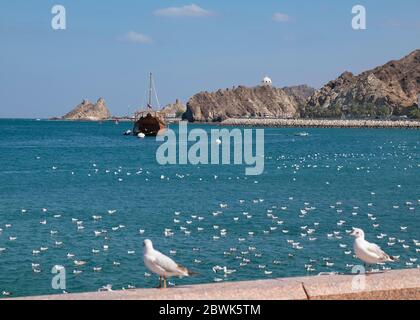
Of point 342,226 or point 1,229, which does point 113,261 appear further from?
point 342,226

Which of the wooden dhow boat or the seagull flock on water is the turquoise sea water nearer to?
the seagull flock on water

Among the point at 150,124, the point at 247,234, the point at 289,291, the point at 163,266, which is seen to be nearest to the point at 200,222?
the point at 247,234

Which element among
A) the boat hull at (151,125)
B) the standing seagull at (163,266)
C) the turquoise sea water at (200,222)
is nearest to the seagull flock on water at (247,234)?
the turquoise sea water at (200,222)

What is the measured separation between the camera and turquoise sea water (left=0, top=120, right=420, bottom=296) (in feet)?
61.8

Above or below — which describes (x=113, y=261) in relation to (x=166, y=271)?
below

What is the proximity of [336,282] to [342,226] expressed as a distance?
19.1 m

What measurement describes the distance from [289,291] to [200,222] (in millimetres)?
19755

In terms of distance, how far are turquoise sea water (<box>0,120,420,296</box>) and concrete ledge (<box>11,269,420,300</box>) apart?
10230mm

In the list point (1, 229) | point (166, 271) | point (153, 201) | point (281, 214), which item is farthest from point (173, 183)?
point (166, 271)

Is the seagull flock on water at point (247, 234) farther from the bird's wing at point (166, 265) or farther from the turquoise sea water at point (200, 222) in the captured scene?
the bird's wing at point (166, 265)

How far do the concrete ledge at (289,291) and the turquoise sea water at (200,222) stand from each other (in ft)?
33.6

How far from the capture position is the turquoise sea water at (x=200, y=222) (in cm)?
1884

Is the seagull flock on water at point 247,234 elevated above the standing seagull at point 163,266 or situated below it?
below
